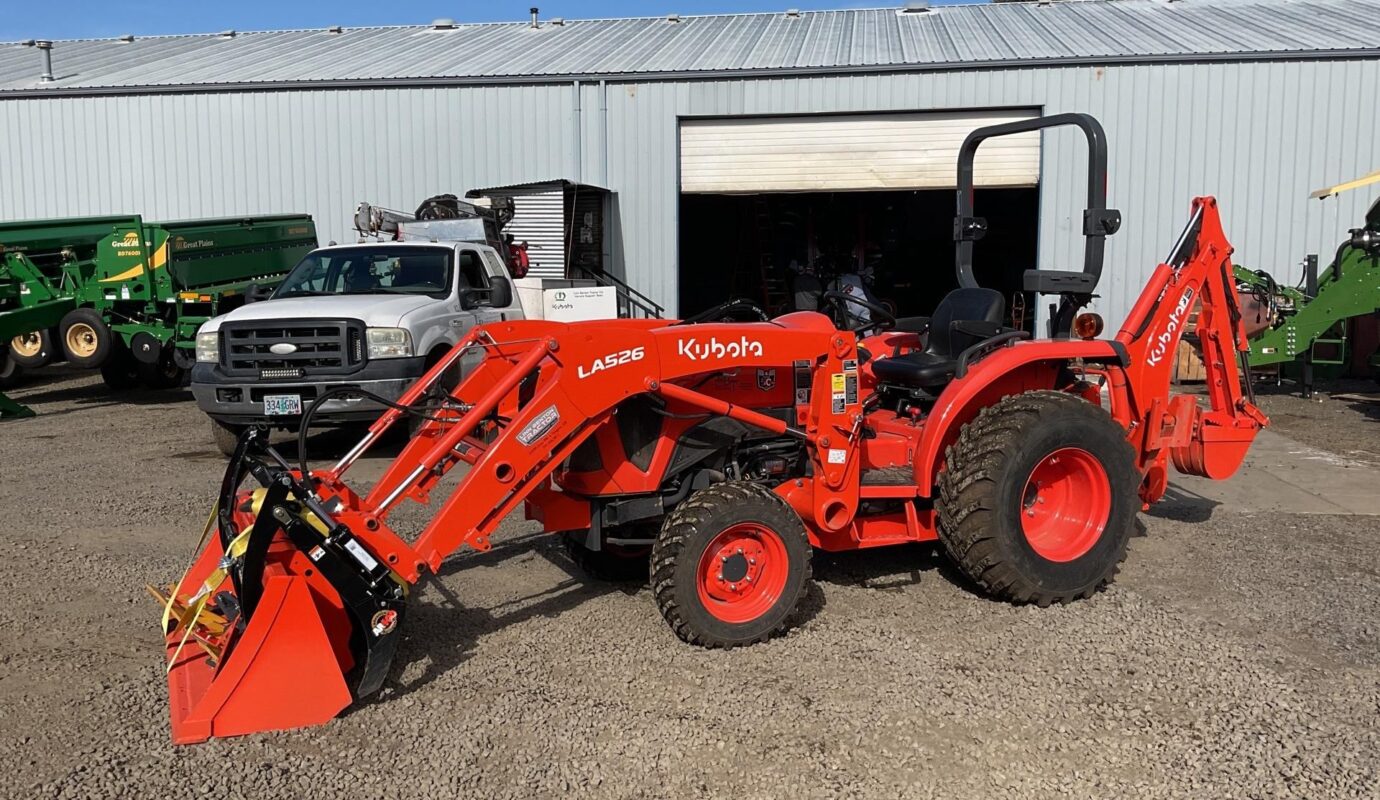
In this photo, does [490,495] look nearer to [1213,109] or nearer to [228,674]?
[228,674]

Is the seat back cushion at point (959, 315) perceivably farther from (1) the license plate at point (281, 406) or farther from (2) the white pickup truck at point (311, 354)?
(1) the license plate at point (281, 406)

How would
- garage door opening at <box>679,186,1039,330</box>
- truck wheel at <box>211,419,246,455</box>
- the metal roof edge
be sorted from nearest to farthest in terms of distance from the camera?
truck wheel at <box>211,419,246,455</box>, the metal roof edge, garage door opening at <box>679,186,1039,330</box>

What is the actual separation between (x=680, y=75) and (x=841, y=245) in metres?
5.71

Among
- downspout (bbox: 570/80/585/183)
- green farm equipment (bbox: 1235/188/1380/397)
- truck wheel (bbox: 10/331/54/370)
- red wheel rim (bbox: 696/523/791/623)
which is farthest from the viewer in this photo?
downspout (bbox: 570/80/585/183)

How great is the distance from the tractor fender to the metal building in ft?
35.4

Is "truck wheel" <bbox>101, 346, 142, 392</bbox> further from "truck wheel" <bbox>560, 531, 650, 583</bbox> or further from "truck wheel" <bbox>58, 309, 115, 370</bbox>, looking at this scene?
"truck wheel" <bbox>560, 531, 650, 583</bbox>

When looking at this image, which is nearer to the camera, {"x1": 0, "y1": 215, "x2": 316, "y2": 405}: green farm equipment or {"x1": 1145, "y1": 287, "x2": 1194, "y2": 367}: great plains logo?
{"x1": 1145, "y1": 287, "x2": 1194, "y2": 367}: great plains logo

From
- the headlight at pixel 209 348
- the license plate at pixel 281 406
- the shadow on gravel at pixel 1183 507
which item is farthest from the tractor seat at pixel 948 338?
the headlight at pixel 209 348

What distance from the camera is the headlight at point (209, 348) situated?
9.19 meters

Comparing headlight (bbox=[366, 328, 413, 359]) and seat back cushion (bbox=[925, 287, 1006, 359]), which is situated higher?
seat back cushion (bbox=[925, 287, 1006, 359])

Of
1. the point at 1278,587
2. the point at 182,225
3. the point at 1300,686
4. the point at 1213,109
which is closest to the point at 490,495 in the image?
the point at 1300,686

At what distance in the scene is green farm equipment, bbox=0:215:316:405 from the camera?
13.5 meters

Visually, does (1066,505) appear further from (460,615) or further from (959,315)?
(460,615)

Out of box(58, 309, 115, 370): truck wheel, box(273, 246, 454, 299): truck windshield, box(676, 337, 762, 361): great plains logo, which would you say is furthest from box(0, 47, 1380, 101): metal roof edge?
box(676, 337, 762, 361): great plains logo
